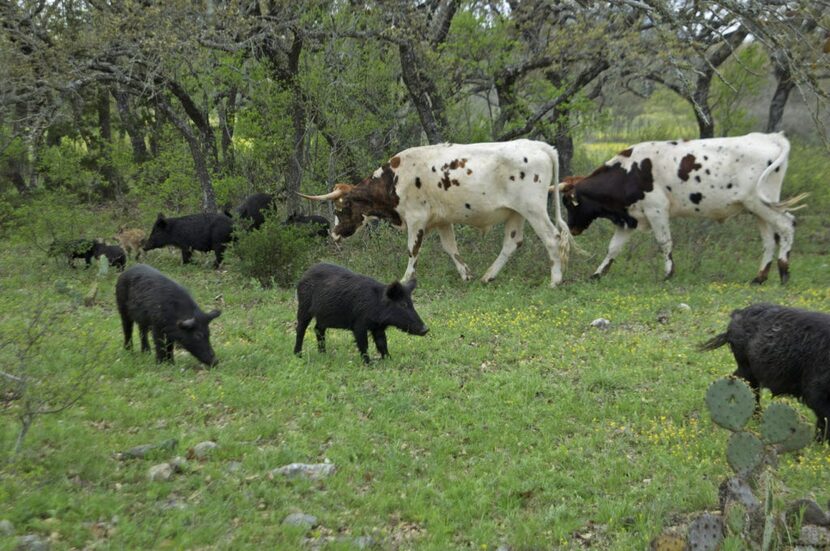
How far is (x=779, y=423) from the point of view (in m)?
4.81

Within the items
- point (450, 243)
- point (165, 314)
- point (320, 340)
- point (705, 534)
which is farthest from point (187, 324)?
point (450, 243)

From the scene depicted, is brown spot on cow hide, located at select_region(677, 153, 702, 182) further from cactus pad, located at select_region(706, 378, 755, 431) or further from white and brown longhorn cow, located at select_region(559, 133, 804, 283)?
cactus pad, located at select_region(706, 378, 755, 431)

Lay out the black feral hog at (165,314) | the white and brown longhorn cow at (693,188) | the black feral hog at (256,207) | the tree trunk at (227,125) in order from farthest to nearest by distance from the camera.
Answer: the tree trunk at (227,125)
the black feral hog at (256,207)
the white and brown longhorn cow at (693,188)
the black feral hog at (165,314)

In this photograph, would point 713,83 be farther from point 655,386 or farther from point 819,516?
point 819,516

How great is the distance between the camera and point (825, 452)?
5605 mm

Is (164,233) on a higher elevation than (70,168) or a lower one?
lower

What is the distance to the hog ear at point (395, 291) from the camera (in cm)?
838

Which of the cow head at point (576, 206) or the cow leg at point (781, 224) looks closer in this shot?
the cow leg at point (781, 224)

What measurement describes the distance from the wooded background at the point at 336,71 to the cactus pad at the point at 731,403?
8.38 m

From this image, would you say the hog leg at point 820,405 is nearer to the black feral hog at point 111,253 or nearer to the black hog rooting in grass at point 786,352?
the black hog rooting in grass at point 786,352

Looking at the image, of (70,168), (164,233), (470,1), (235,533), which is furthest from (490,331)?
(70,168)

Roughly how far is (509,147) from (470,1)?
6128 millimetres

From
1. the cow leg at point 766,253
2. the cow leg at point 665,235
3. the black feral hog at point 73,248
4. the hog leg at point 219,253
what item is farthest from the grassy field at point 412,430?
the hog leg at point 219,253

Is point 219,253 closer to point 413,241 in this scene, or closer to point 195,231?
point 195,231
